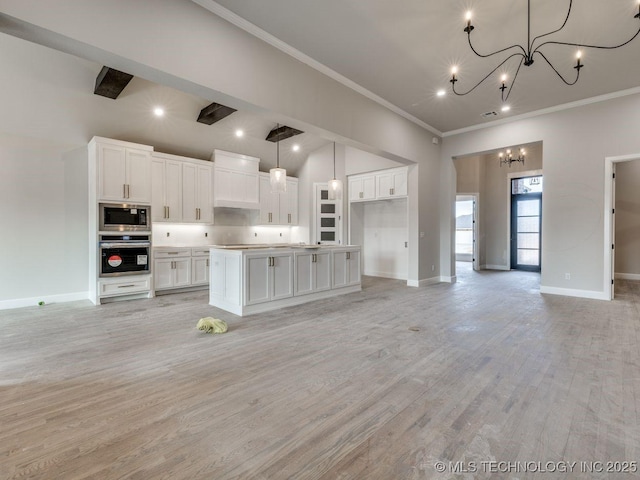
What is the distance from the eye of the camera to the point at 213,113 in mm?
5520

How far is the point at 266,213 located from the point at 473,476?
6799 millimetres

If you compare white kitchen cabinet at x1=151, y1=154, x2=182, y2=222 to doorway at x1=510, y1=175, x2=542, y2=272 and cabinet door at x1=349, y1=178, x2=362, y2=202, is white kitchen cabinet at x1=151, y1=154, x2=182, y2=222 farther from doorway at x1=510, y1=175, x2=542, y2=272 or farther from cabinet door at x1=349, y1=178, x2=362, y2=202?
doorway at x1=510, y1=175, x2=542, y2=272

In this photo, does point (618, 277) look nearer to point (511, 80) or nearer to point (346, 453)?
point (511, 80)

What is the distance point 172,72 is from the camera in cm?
285

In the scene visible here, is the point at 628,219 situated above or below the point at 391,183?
below

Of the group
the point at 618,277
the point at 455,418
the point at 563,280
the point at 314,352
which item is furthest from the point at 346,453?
the point at 618,277

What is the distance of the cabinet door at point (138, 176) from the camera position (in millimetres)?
5176

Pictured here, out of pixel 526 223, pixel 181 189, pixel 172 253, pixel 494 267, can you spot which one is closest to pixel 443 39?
pixel 181 189

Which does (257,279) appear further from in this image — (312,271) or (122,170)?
(122,170)

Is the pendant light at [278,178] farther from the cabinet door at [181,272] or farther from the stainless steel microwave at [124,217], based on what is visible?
the cabinet door at [181,272]

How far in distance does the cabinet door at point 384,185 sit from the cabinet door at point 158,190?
184 inches

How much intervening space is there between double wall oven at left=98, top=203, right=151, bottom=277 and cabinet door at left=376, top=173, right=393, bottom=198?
16.1 ft

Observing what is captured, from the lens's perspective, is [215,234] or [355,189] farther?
[355,189]

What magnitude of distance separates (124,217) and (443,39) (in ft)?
17.5
